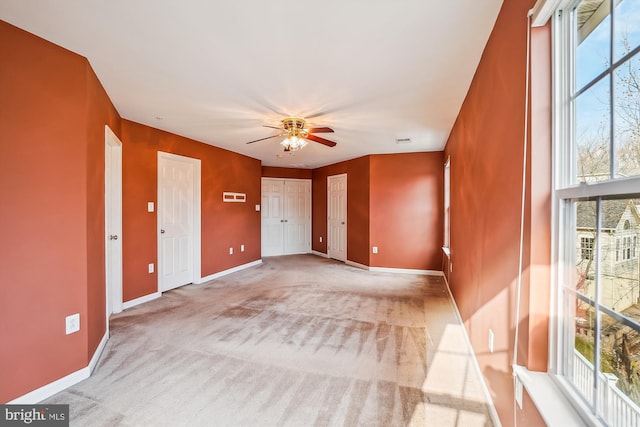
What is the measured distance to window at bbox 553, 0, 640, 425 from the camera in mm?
799

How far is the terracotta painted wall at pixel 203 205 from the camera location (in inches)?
140

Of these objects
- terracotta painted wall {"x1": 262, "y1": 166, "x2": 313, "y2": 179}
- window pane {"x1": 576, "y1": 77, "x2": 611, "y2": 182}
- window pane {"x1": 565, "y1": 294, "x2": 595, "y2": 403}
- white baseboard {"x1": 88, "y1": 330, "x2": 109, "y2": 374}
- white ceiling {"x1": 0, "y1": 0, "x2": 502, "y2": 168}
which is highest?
white ceiling {"x1": 0, "y1": 0, "x2": 502, "y2": 168}

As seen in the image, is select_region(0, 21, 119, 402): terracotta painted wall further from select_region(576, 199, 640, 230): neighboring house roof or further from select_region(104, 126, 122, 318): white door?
select_region(576, 199, 640, 230): neighboring house roof

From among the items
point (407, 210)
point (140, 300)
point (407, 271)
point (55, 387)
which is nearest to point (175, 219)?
point (140, 300)

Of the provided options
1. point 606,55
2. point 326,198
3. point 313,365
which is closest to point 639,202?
point 606,55

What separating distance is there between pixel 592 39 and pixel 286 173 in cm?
658

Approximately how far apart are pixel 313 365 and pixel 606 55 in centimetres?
236

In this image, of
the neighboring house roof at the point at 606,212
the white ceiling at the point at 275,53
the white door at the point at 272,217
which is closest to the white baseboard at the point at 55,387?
the white ceiling at the point at 275,53

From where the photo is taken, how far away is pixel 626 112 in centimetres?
82

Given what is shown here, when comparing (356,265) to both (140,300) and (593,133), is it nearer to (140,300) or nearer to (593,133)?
(140,300)

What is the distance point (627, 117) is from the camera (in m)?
0.82

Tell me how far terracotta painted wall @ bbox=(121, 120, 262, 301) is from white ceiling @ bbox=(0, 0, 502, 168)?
57 centimetres

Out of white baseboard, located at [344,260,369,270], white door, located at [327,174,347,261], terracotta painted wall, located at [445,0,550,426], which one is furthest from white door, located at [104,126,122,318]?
white door, located at [327,174,347,261]

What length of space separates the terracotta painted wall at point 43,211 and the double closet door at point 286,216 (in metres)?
4.90
